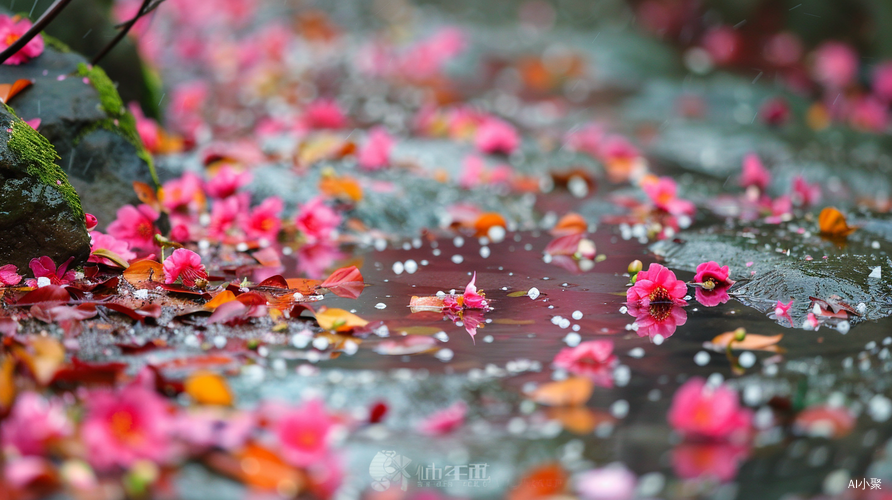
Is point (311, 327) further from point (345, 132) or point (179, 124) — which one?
point (179, 124)

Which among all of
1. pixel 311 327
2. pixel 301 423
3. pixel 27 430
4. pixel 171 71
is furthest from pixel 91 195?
pixel 171 71

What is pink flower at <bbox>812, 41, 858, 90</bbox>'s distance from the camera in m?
6.50

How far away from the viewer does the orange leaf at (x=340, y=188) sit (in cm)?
341

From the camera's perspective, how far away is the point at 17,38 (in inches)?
100

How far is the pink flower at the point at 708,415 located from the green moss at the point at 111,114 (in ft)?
7.63

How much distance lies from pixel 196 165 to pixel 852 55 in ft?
19.7

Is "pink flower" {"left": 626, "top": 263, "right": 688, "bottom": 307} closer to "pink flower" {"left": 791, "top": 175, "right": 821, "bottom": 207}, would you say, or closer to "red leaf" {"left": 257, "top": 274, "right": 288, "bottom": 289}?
"red leaf" {"left": 257, "top": 274, "right": 288, "bottom": 289}

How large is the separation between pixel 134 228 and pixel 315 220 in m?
0.72

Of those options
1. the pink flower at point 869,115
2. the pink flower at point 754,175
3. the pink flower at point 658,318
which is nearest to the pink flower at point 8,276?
the pink flower at point 658,318

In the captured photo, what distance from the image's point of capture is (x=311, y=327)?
204 cm

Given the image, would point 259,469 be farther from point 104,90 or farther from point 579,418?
point 104,90

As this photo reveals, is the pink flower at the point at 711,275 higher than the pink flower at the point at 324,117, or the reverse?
the pink flower at the point at 324,117

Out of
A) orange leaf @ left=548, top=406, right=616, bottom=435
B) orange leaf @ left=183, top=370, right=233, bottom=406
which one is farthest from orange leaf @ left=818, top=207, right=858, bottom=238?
orange leaf @ left=183, top=370, right=233, bottom=406

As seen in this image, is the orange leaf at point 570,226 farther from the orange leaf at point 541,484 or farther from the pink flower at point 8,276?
the pink flower at point 8,276
